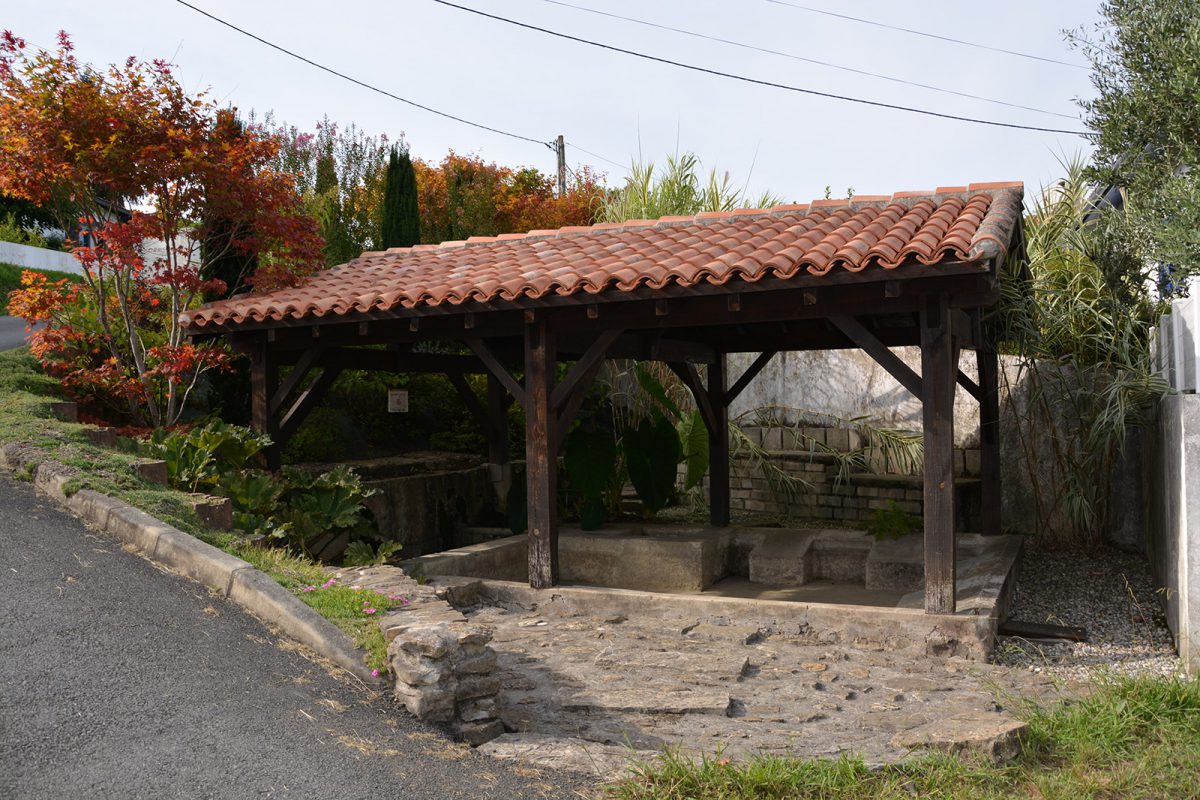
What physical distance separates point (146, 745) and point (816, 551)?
20.5 feet

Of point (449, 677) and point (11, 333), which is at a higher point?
point (11, 333)

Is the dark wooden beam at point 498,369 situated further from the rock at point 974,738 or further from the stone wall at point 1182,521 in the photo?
the stone wall at point 1182,521

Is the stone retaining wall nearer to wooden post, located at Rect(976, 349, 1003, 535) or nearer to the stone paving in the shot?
the stone paving

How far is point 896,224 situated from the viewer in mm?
6574

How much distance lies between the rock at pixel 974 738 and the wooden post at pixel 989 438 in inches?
201

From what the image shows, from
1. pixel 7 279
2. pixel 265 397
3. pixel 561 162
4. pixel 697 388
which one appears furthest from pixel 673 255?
pixel 561 162

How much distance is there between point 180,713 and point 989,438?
749 centimetres

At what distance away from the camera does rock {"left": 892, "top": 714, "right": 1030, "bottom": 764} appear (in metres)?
3.82

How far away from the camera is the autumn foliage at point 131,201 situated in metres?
7.98

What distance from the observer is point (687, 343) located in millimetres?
8875

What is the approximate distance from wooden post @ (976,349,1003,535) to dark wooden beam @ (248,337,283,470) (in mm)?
6405

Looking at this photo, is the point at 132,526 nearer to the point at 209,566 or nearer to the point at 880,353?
the point at 209,566

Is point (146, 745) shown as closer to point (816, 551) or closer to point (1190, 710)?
point (1190, 710)

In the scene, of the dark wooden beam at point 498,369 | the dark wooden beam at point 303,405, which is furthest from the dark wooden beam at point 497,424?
the dark wooden beam at point 498,369
